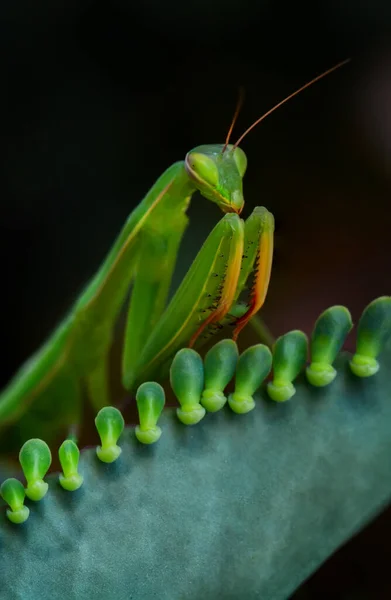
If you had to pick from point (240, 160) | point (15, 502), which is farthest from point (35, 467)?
point (240, 160)

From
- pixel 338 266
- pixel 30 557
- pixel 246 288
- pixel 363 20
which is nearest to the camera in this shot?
pixel 30 557

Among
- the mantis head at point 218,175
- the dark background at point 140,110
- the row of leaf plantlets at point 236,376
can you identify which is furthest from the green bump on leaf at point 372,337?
the dark background at point 140,110

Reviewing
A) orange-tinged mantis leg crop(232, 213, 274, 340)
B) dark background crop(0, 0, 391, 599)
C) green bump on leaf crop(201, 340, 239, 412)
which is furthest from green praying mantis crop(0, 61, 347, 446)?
dark background crop(0, 0, 391, 599)

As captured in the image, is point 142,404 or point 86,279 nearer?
point 142,404

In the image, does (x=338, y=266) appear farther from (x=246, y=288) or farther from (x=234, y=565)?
(x=234, y=565)

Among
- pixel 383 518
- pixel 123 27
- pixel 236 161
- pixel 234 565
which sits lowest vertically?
pixel 383 518

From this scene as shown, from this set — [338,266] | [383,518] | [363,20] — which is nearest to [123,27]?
[363,20]

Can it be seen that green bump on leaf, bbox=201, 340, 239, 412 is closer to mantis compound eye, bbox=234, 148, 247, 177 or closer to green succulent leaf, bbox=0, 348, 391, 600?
green succulent leaf, bbox=0, 348, 391, 600

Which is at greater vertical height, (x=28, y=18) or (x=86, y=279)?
(x=28, y=18)
